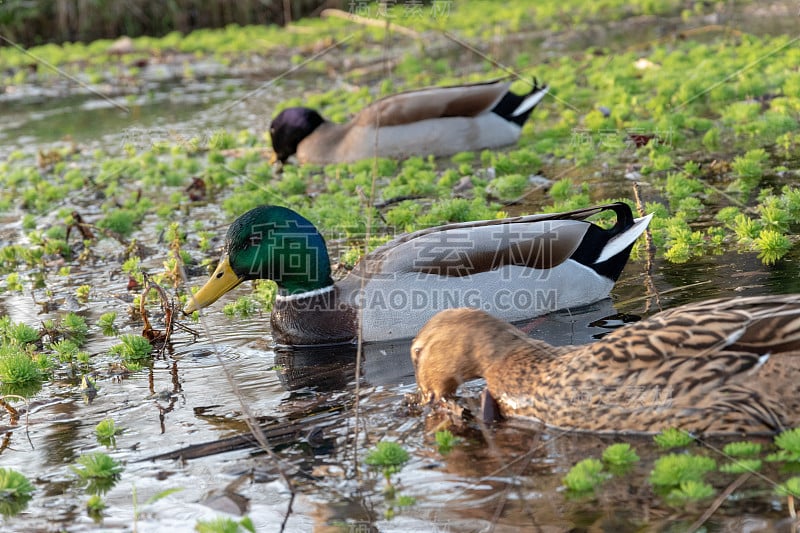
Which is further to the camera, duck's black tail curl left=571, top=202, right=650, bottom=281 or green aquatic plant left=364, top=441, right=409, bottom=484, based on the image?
duck's black tail curl left=571, top=202, right=650, bottom=281

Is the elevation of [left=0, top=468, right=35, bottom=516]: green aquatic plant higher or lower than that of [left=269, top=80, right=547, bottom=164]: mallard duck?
lower

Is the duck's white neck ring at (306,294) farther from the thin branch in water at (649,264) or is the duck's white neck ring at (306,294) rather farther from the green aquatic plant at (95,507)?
the green aquatic plant at (95,507)

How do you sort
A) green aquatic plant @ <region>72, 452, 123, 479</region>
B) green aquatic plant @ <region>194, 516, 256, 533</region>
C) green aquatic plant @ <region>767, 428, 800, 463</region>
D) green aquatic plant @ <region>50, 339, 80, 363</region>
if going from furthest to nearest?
1. green aquatic plant @ <region>50, 339, 80, 363</region>
2. green aquatic plant @ <region>72, 452, 123, 479</region>
3. green aquatic plant @ <region>767, 428, 800, 463</region>
4. green aquatic plant @ <region>194, 516, 256, 533</region>

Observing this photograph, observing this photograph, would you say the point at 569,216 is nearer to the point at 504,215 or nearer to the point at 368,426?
the point at 504,215

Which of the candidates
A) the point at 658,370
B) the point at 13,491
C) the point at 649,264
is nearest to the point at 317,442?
the point at 13,491

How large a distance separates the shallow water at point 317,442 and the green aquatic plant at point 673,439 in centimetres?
8

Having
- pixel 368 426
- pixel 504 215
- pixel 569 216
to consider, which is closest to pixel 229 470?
pixel 368 426

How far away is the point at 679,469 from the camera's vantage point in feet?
13.4

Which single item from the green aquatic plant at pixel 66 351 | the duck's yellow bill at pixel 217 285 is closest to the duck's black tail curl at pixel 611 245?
the duck's yellow bill at pixel 217 285

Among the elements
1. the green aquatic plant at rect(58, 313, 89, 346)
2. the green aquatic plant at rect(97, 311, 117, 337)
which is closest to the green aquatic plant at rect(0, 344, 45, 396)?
the green aquatic plant at rect(58, 313, 89, 346)

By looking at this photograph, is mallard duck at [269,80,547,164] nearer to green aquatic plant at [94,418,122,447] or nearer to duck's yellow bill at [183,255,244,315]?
duck's yellow bill at [183,255,244,315]

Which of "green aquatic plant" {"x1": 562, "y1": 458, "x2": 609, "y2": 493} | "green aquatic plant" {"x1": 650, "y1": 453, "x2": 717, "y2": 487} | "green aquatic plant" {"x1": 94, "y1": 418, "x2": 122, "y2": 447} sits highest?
"green aquatic plant" {"x1": 650, "y1": 453, "x2": 717, "y2": 487}

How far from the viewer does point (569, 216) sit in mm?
6504

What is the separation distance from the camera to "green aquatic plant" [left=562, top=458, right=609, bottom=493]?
162 inches
